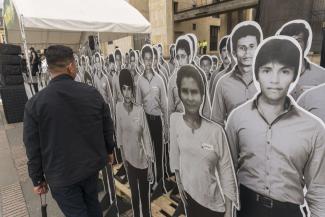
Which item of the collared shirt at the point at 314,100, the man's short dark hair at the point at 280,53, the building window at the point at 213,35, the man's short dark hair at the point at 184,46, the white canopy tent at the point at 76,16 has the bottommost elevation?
the collared shirt at the point at 314,100

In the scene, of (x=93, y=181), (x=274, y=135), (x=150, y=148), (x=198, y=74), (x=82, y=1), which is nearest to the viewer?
(x=274, y=135)

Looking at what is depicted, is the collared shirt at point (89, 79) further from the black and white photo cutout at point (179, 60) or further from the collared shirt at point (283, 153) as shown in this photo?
the collared shirt at point (283, 153)

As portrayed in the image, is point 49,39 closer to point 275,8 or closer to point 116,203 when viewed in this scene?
point 116,203

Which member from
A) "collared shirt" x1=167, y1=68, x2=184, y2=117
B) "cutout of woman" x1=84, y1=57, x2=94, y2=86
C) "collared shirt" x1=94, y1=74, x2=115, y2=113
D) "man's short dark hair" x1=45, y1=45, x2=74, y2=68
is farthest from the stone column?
"man's short dark hair" x1=45, y1=45, x2=74, y2=68

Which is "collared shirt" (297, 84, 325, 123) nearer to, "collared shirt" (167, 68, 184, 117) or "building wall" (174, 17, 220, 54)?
"collared shirt" (167, 68, 184, 117)

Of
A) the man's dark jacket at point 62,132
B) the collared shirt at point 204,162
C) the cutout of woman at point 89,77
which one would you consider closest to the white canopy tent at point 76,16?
the cutout of woman at point 89,77

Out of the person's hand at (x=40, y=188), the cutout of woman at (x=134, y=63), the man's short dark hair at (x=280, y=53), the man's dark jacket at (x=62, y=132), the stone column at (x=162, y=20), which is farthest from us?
the stone column at (x=162, y=20)

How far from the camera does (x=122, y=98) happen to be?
2.70m

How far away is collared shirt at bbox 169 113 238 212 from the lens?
1.59 metres

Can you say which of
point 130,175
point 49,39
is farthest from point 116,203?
point 49,39

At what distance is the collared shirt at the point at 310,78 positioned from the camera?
1391 millimetres

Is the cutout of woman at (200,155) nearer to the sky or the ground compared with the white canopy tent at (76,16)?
nearer to the ground

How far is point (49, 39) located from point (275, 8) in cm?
781

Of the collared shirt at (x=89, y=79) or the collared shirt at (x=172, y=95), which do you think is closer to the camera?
the collared shirt at (x=172, y=95)
